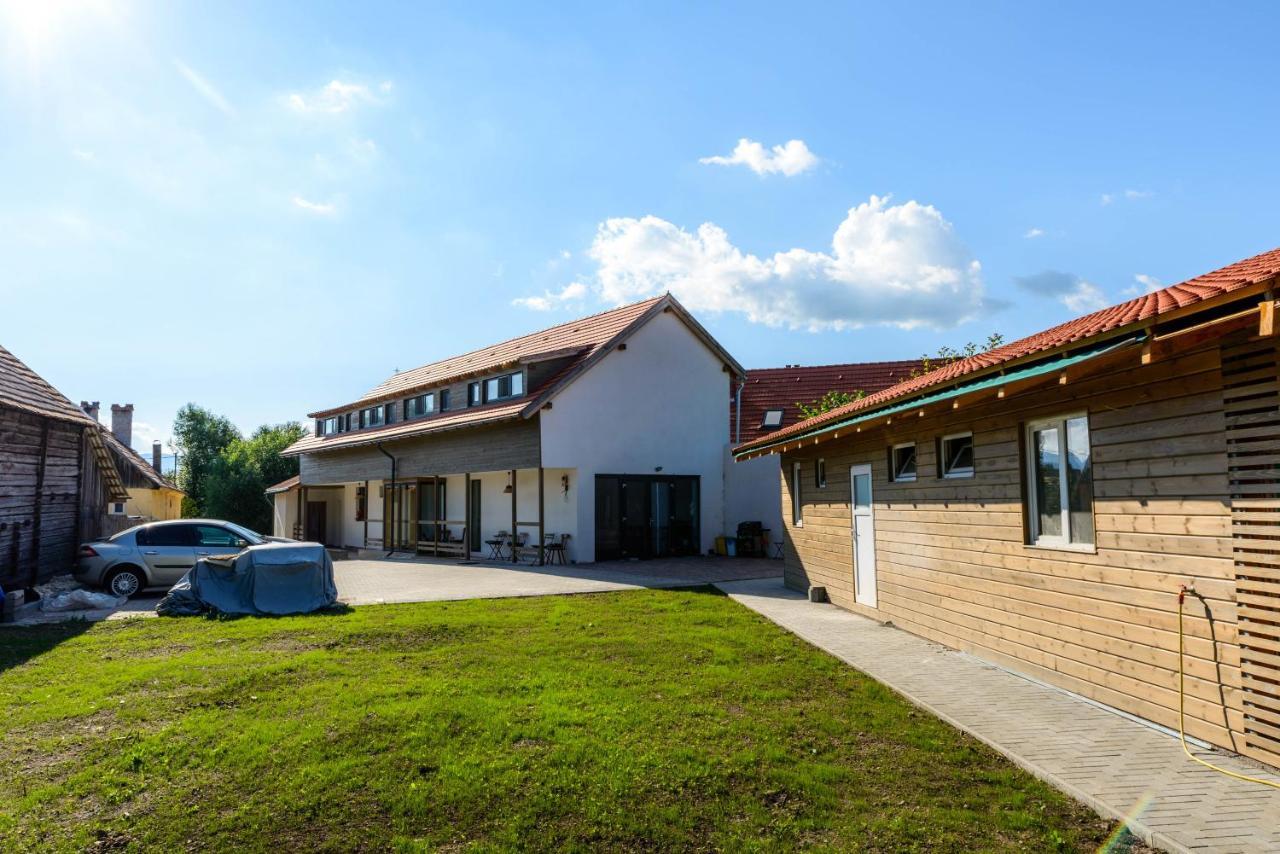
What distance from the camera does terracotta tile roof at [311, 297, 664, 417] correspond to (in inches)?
921

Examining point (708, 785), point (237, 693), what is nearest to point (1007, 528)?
point (708, 785)

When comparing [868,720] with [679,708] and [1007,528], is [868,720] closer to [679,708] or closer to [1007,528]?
[679,708]

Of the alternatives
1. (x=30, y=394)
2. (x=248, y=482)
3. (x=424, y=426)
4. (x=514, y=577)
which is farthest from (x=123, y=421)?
(x=514, y=577)

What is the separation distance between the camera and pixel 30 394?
1639 centimetres

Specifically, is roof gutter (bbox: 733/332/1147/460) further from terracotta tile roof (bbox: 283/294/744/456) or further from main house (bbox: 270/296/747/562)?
terracotta tile roof (bbox: 283/294/744/456)

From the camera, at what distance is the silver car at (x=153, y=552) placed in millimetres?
14891

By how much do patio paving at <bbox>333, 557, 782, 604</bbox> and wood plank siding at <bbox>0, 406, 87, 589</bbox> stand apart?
5.75 m

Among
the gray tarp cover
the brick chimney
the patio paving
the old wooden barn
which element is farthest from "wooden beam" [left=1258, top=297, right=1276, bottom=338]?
the brick chimney

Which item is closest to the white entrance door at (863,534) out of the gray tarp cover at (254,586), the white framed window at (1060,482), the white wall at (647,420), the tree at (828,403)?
the white framed window at (1060,482)

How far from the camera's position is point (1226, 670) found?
5508 millimetres

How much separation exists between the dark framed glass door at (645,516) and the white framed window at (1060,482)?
15.5 metres

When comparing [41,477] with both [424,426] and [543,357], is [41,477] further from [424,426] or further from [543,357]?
[543,357]

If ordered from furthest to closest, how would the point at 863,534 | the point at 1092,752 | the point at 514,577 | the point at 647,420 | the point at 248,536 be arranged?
the point at 647,420 → the point at 514,577 → the point at 248,536 → the point at 863,534 → the point at 1092,752

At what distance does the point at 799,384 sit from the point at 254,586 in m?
19.7
